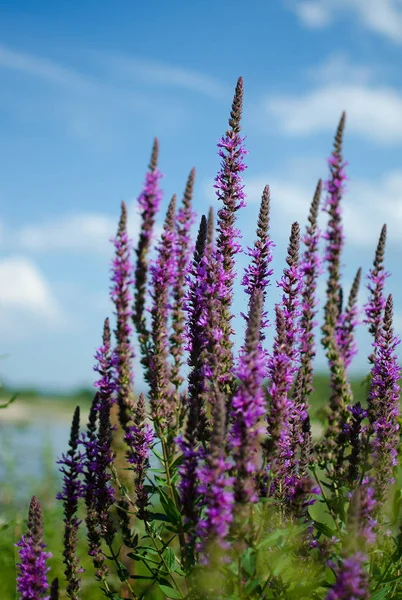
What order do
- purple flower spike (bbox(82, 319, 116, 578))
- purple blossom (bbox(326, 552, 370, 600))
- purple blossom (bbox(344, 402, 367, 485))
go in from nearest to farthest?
purple blossom (bbox(326, 552, 370, 600))
purple blossom (bbox(344, 402, 367, 485))
purple flower spike (bbox(82, 319, 116, 578))

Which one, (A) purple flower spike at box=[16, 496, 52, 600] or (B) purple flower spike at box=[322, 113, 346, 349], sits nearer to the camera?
(A) purple flower spike at box=[16, 496, 52, 600]

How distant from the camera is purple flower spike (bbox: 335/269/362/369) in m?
6.60

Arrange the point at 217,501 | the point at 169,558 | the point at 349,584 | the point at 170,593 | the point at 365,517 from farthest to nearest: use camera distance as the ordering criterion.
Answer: the point at 169,558 < the point at 170,593 < the point at 365,517 < the point at 217,501 < the point at 349,584

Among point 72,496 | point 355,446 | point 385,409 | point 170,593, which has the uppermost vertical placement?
point 385,409

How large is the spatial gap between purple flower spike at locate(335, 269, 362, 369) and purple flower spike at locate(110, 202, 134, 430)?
209 cm

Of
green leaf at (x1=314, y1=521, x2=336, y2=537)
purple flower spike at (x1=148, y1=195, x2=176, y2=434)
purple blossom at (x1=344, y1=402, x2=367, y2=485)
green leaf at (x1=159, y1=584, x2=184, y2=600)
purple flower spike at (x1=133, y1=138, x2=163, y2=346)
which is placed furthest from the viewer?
purple flower spike at (x1=133, y1=138, x2=163, y2=346)

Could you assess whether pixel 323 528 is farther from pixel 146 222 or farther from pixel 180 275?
pixel 146 222

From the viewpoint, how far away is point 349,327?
22.1 ft

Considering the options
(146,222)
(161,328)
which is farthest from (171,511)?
(146,222)

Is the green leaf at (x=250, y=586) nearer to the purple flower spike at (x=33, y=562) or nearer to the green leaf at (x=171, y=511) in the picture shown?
the green leaf at (x=171, y=511)

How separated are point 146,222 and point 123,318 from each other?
1.38 metres

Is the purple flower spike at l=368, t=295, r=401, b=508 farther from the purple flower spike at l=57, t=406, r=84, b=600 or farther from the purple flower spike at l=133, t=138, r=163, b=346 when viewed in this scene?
the purple flower spike at l=133, t=138, r=163, b=346

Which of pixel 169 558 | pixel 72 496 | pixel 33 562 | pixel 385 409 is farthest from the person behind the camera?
pixel 72 496

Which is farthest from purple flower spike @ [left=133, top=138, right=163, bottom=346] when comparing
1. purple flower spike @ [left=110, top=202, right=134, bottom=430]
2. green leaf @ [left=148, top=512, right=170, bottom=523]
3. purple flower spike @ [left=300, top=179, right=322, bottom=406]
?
green leaf @ [left=148, top=512, right=170, bottom=523]
